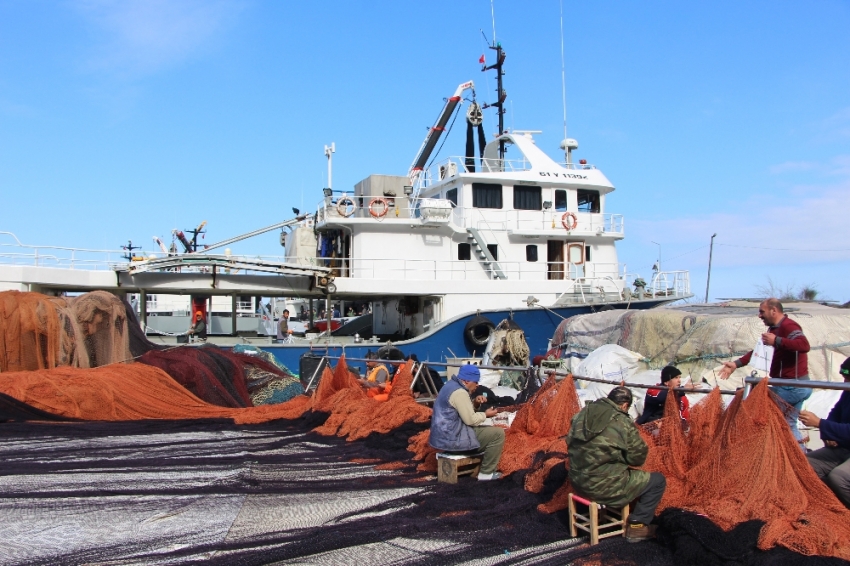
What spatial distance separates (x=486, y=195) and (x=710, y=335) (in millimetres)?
10038

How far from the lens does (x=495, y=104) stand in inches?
901

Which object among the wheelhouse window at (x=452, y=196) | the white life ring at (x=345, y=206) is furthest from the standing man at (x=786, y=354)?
the wheelhouse window at (x=452, y=196)

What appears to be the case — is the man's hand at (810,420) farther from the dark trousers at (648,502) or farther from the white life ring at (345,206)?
the white life ring at (345,206)

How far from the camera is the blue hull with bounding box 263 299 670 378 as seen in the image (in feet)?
50.3

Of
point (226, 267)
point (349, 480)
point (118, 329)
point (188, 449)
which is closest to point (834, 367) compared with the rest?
point (349, 480)

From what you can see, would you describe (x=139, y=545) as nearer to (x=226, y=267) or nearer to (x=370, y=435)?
(x=370, y=435)

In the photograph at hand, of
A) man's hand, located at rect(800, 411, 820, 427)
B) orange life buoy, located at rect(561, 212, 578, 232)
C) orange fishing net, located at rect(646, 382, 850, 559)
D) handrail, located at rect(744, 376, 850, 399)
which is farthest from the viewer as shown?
orange life buoy, located at rect(561, 212, 578, 232)

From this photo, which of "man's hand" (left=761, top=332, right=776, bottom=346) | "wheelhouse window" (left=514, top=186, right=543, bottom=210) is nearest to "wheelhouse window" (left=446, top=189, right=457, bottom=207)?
"wheelhouse window" (left=514, top=186, right=543, bottom=210)

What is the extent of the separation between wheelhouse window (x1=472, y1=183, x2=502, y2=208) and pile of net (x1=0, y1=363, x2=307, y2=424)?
32.4ft

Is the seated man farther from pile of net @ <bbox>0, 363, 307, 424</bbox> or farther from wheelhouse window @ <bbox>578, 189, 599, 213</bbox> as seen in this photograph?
wheelhouse window @ <bbox>578, 189, 599, 213</bbox>

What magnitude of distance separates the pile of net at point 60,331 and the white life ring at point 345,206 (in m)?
6.63

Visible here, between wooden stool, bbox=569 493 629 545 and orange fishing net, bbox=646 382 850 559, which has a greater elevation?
orange fishing net, bbox=646 382 850 559

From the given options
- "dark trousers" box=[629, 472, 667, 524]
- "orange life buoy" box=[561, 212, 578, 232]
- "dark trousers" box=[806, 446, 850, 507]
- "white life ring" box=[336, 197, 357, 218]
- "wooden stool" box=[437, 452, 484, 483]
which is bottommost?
"wooden stool" box=[437, 452, 484, 483]

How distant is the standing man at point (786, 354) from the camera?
4672mm
